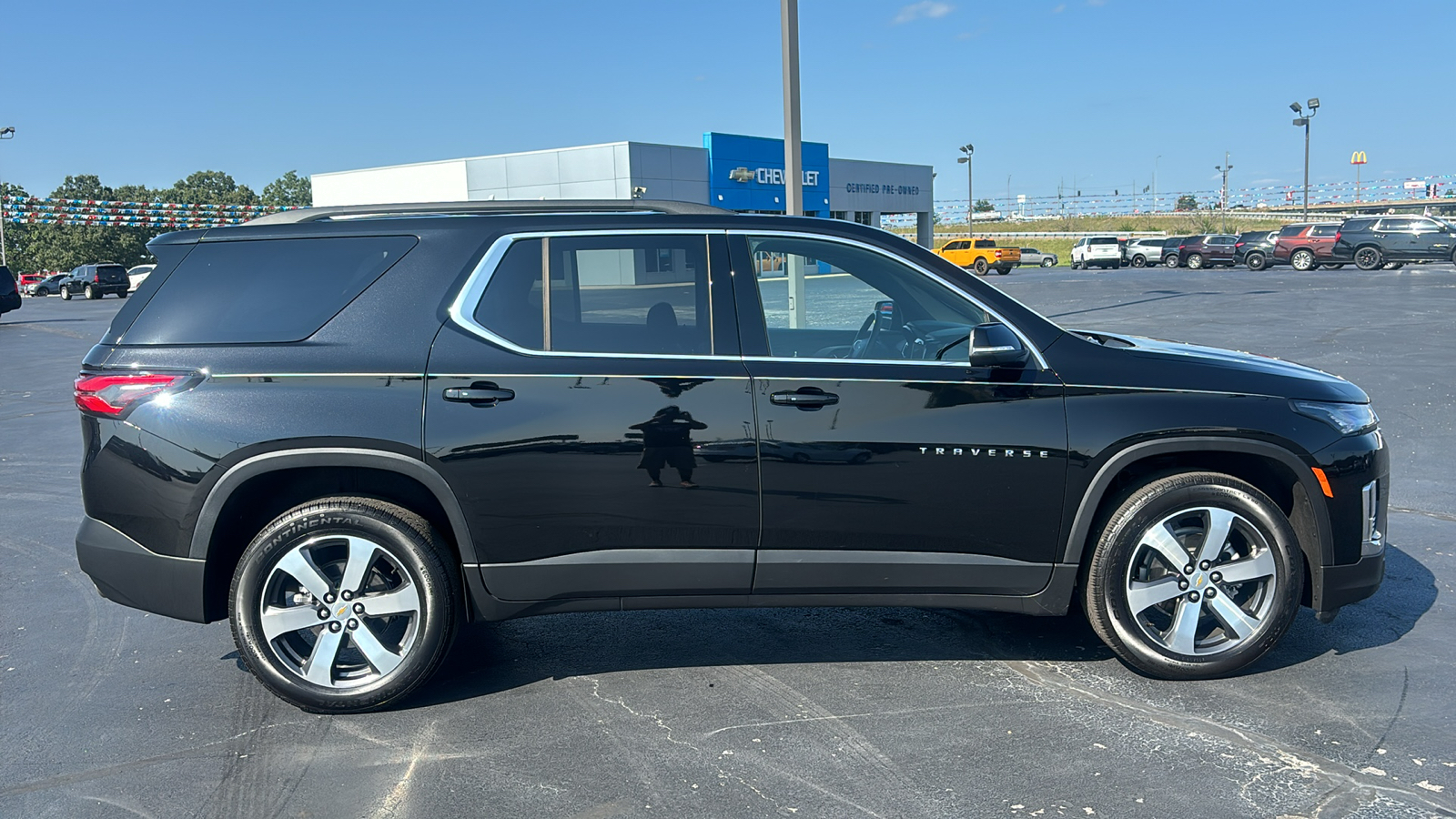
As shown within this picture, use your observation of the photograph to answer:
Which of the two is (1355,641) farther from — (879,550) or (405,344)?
(405,344)

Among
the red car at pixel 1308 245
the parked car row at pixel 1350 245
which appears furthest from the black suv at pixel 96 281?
the red car at pixel 1308 245

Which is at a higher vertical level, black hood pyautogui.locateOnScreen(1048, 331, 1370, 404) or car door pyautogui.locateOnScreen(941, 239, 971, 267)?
car door pyautogui.locateOnScreen(941, 239, 971, 267)

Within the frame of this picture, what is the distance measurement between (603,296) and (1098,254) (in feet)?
170

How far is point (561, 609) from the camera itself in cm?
405

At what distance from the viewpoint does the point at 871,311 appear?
4.46 meters

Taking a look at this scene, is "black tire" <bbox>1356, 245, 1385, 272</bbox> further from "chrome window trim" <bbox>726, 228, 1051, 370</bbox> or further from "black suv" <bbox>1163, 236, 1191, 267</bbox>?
"chrome window trim" <bbox>726, 228, 1051, 370</bbox>

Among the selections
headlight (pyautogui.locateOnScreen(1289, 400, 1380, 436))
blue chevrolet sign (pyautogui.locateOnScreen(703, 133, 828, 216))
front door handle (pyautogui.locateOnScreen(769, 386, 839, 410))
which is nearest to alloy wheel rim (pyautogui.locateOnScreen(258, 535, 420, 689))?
front door handle (pyautogui.locateOnScreen(769, 386, 839, 410))

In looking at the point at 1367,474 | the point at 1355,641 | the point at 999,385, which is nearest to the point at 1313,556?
the point at 1367,474

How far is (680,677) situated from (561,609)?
23.5 inches

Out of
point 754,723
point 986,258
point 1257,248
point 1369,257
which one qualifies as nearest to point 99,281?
point 986,258

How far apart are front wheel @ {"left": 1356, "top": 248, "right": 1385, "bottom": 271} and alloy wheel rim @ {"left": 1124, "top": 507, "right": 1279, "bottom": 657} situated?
3950 centimetres

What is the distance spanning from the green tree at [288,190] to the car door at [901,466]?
127 metres

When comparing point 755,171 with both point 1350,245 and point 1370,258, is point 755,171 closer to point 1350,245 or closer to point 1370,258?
point 1350,245

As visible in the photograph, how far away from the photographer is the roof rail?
4.25 m
